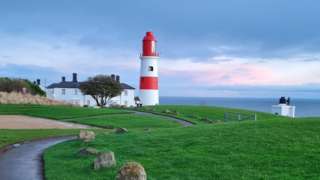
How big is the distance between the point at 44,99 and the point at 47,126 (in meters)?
26.3

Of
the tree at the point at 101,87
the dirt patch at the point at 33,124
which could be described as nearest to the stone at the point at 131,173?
the dirt patch at the point at 33,124

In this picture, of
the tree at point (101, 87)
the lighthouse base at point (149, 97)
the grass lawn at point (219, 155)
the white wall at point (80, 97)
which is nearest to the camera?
the grass lawn at point (219, 155)

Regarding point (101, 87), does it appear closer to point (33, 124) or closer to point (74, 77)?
point (74, 77)

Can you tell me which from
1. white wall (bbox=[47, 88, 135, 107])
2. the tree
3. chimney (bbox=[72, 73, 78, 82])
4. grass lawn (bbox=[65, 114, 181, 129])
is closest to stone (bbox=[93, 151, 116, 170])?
grass lawn (bbox=[65, 114, 181, 129])

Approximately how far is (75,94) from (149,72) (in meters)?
22.3

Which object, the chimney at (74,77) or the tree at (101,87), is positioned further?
the chimney at (74,77)

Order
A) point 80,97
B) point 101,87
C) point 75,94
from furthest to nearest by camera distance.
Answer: point 75,94 < point 80,97 < point 101,87

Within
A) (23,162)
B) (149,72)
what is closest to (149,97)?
(149,72)

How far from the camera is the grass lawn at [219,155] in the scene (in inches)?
563

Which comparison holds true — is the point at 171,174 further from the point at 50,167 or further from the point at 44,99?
the point at 44,99

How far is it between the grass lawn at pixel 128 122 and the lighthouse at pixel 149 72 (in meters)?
25.1

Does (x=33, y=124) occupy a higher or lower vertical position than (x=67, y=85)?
lower

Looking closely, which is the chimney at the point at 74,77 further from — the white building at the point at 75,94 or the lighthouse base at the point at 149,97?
the lighthouse base at the point at 149,97

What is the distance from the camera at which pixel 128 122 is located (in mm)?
43812
